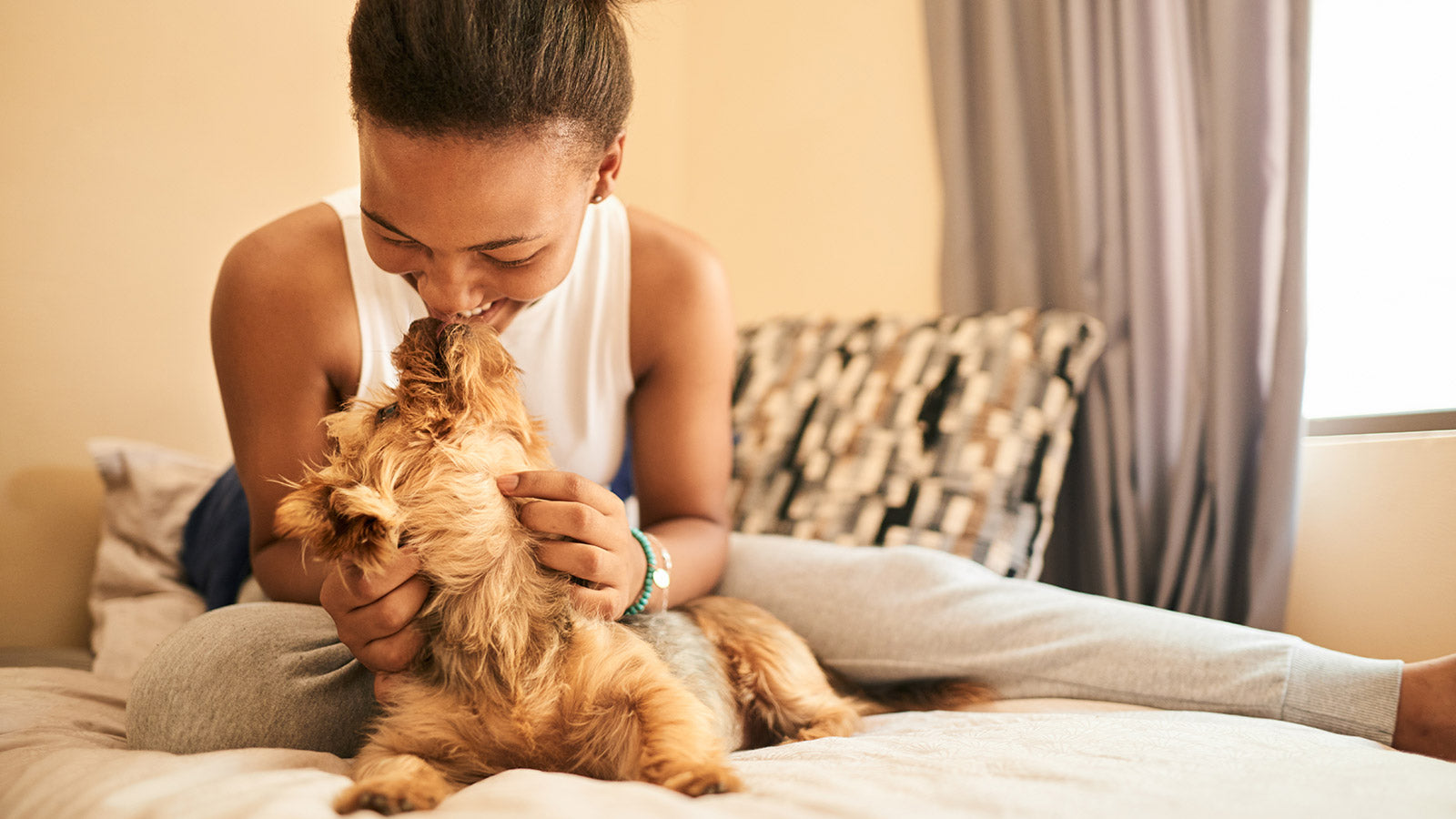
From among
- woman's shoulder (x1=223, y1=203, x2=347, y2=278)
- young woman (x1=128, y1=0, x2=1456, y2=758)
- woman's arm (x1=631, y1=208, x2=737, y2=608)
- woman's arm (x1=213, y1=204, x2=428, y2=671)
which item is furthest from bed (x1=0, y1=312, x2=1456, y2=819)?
woman's shoulder (x1=223, y1=203, x2=347, y2=278)

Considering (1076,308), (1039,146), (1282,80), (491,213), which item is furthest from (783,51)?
(491,213)

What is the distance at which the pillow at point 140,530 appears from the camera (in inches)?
85.4

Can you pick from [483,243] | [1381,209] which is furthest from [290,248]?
[1381,209]

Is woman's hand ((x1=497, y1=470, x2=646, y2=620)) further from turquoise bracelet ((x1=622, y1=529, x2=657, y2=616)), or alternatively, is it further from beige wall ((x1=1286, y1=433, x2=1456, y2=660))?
beige wall ((x1=1286, y1=433, x2=1456, y2=660))

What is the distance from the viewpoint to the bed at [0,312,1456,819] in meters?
0.90

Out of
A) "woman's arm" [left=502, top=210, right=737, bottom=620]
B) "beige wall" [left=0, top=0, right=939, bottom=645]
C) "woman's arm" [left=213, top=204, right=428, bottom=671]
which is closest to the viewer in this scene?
"woman's arm" [left=213, top=204, right=428, bottom=671]

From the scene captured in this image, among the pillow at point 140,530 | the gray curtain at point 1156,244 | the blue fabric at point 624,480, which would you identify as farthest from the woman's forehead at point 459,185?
the gray curtain at point 1156,244

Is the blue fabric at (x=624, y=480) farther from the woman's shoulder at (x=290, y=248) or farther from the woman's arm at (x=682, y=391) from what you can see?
the woman's shoulder at (x=290, y=248)

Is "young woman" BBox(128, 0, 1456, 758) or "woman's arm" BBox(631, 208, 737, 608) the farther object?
"woman's arm" BBox(631, 208, 737, 608)

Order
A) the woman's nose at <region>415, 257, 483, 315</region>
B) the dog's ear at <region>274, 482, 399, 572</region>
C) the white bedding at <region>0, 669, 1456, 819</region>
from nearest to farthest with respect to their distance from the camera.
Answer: the white bedding at <region>0, 669, 1456, 819</region>
the dog's ear at <region>274, 482, 399, 572</region>
the woman's nose at <region>415, 257, 483, 315</region>

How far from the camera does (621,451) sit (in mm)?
1928

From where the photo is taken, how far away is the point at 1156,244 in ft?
8.13

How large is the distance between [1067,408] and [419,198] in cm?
182

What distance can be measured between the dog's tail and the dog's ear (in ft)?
3.19
